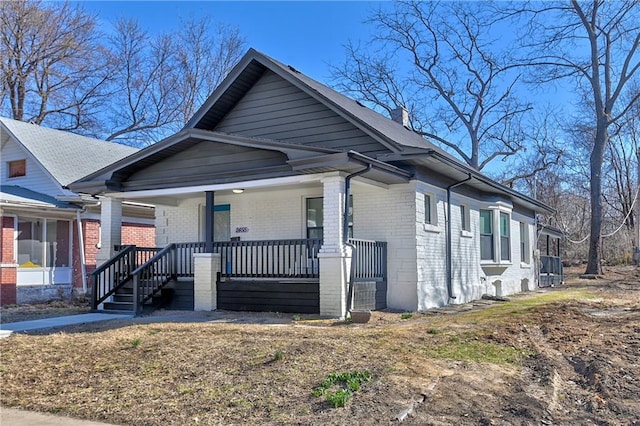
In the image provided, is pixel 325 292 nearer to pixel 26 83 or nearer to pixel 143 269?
pixel 143 269

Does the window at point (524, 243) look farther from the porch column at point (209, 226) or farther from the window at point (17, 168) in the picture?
the window at point (17, 168)

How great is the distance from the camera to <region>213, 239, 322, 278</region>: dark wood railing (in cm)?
1271

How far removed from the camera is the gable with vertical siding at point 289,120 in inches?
543

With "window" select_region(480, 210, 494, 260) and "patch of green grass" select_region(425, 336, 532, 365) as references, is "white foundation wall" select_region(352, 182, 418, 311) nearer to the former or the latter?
"patch of green grass" select_region(425, 336, 532, 365)

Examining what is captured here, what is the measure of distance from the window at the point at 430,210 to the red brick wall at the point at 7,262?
12.5 meters

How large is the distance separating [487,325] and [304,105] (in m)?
7.61

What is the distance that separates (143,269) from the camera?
13.1 meters

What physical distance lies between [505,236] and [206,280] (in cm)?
1110

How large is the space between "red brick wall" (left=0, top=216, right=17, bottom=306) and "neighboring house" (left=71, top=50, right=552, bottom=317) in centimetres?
421

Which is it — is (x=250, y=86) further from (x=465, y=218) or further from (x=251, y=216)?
(x=465, y=218)

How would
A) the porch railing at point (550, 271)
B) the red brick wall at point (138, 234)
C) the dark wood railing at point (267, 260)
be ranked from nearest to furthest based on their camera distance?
the dark wood railing at point (267, 260) → the red brick wall at point (138, 234) → the porch railing at point (550, 271)

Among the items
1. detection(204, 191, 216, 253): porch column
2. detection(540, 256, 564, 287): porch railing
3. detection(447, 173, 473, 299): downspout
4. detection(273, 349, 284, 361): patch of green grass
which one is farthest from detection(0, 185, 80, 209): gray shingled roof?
detection(540, 256, 564, 287): porch railing

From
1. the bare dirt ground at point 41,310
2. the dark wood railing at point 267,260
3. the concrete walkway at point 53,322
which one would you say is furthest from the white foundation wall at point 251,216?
the concrete walkway at point 53,322

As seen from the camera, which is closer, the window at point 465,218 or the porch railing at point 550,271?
the window at point 465,218
